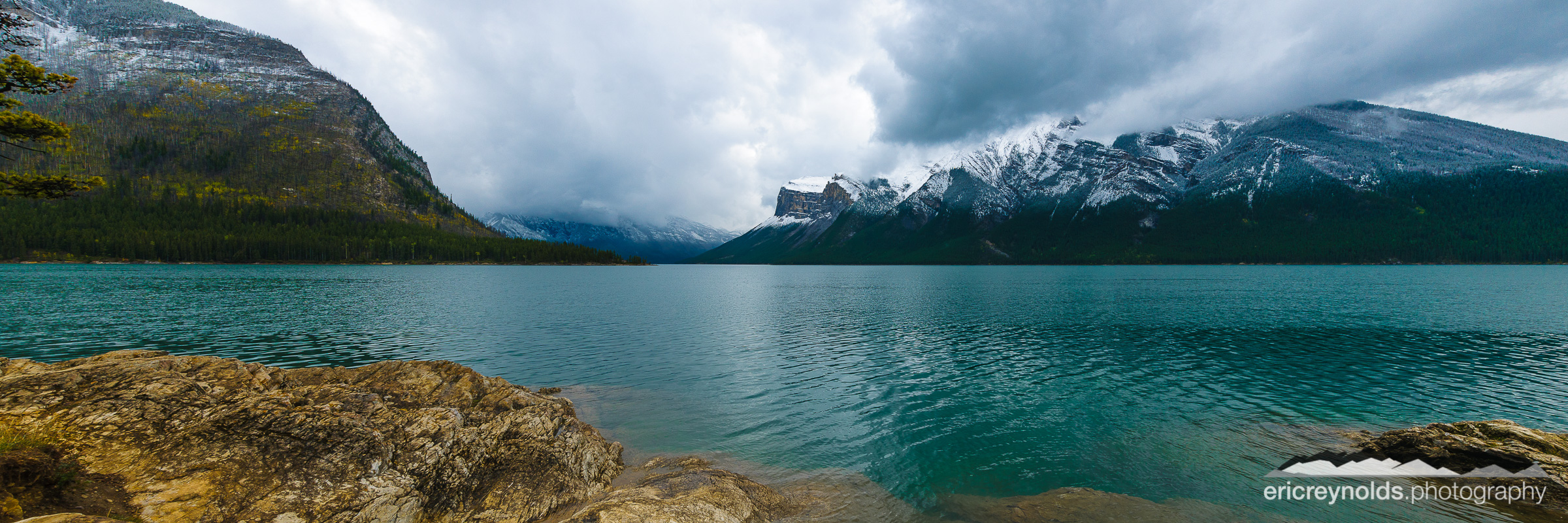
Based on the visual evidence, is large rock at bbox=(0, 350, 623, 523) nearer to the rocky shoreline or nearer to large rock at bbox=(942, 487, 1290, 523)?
the rocky shoreline

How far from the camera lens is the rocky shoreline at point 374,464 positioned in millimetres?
10953

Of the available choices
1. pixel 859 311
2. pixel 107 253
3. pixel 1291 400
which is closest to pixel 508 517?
pixel 1291 400

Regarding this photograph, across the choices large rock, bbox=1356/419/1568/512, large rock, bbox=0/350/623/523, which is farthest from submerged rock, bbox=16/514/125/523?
large rock, bbox=1356/419/1568/512

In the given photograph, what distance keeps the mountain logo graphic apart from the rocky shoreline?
350mm

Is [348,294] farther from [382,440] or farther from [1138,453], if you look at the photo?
[1138,453]

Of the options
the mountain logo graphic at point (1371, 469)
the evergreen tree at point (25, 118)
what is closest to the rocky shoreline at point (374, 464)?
the mountain logo graphic at point (1371, 469)

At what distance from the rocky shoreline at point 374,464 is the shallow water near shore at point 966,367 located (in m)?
1.71

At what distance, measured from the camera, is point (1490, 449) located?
1656 centimetres

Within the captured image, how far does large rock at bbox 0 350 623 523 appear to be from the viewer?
37.3 feet

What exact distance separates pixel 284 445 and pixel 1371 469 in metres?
31.5

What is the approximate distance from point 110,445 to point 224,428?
1684 millimetres

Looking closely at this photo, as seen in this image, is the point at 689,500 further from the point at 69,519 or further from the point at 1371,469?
the point at 1371,469

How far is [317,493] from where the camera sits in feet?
39.1

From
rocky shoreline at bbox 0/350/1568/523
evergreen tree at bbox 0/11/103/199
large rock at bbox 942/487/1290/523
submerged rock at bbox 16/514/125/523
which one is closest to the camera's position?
submerged rock at bbox 16/514/125/523
